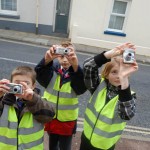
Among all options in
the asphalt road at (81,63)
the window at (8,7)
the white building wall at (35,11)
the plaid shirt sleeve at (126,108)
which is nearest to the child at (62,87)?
the plaid shirt sleeve at (126,108)

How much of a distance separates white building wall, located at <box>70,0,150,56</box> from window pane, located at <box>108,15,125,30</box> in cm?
33

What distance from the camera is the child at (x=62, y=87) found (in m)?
2.64

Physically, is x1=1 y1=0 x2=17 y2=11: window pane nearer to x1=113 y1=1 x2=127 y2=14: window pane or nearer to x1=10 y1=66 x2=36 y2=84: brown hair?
x1=113 y1=1 x2=127 y2=14: window pane

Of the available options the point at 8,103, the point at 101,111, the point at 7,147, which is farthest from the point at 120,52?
the point at 7,147

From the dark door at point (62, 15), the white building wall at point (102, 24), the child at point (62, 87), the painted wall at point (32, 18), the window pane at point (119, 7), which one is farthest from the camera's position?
the dark door at point (62, 15)

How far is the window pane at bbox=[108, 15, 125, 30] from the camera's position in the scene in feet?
38.2

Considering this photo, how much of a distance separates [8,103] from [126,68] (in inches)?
41.5

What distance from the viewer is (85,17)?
11414 millimetres

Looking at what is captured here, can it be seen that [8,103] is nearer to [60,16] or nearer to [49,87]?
[49,87]

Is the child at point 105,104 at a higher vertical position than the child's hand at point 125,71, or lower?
lower

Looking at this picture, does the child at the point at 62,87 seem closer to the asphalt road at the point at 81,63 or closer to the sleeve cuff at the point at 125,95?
the sleeve cuff at the point at 125,95

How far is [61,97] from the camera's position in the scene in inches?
108

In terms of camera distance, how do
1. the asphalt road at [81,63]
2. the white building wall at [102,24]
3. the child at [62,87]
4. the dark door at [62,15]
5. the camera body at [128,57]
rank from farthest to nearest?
the dark door at [62,15] < the white building wall at [102,24] < the asphalt road at [81,63] < the child at [62,87] < the camera body at [128,57]

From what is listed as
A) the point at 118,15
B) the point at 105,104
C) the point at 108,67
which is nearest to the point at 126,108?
the point at 105,104
